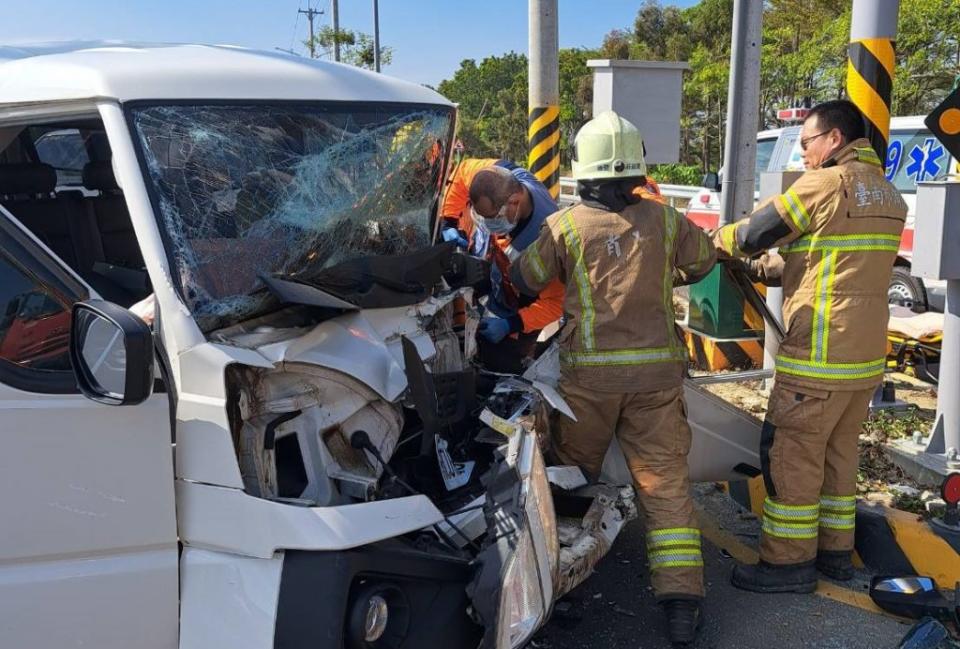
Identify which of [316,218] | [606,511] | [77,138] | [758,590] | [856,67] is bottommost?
[758,590]

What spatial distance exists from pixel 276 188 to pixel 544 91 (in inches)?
200

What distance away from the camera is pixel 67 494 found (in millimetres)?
2102

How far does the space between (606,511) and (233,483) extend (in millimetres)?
1510

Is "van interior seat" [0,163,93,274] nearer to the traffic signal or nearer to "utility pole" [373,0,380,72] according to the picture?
the traffic signal

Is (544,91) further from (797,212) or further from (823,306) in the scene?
(823,306)

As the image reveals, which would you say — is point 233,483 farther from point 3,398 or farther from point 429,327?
point 429,327

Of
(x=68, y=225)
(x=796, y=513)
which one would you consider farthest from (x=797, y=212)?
(x=68, y=225)

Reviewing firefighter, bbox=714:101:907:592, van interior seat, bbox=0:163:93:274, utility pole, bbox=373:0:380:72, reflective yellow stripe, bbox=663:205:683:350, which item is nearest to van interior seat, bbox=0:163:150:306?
van interior seat, bbox=0:163:93:274

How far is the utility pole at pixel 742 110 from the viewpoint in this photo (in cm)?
583

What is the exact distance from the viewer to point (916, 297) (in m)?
8.84

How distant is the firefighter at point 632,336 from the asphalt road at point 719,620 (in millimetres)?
225

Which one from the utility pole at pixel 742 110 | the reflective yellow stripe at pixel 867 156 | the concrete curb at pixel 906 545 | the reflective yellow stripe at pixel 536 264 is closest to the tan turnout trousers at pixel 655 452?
the reflective yellow stripe at pixel 536 264

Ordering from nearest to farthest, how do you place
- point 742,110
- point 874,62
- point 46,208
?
point 46,208 → point 874,62 → point 742,110

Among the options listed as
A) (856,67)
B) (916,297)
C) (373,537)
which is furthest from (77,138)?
(916,297)
